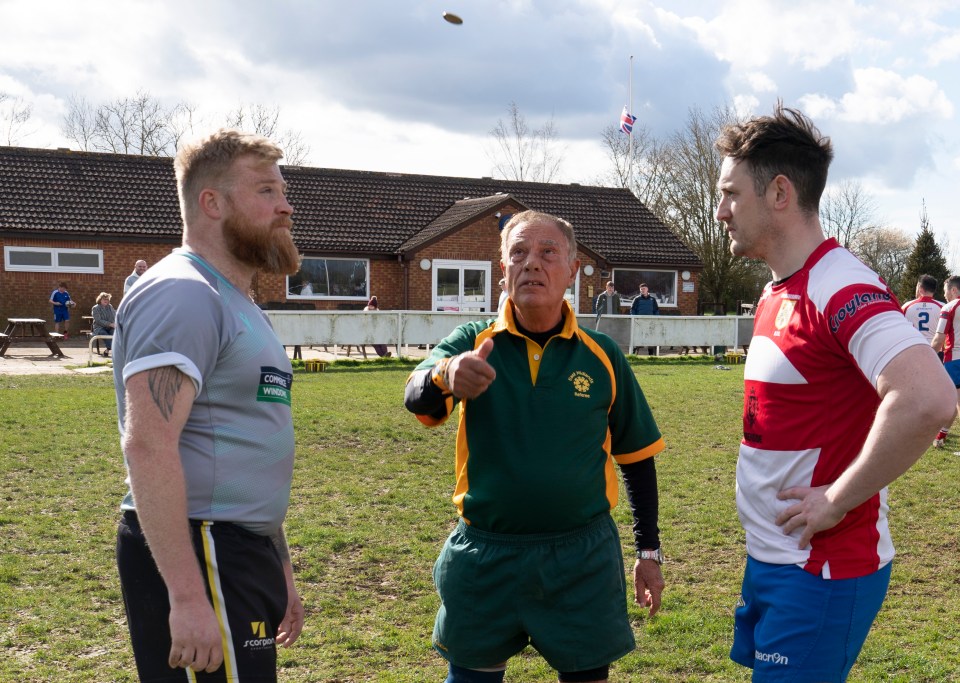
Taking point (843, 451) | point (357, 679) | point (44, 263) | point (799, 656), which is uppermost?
point (44, 263)

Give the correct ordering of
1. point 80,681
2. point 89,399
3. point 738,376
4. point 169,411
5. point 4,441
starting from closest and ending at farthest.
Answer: point 169,411 → point 80,681 → point 4,441 → point 89,399 → point 738,376

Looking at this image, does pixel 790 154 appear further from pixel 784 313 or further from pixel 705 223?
pixel 705 223

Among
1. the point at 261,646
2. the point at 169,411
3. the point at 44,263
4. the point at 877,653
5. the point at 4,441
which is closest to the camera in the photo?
the point at 169,411

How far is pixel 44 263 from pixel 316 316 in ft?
36.5

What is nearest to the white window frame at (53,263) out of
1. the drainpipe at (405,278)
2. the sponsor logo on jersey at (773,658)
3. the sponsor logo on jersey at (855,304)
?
the drainpipe at (405,278)

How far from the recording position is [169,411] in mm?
2084

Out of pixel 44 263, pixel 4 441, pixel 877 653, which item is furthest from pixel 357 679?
pixel 44 263

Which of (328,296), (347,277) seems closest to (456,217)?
(347,277)

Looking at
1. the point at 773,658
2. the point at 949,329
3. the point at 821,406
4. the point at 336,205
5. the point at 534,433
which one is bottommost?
the point at 773,658

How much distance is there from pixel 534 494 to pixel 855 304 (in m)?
1.11

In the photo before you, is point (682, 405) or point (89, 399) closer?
point (89, 399)

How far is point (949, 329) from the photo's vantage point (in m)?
10.6

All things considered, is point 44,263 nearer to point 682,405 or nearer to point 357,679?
point 682,405

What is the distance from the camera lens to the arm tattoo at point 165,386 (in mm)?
2072
